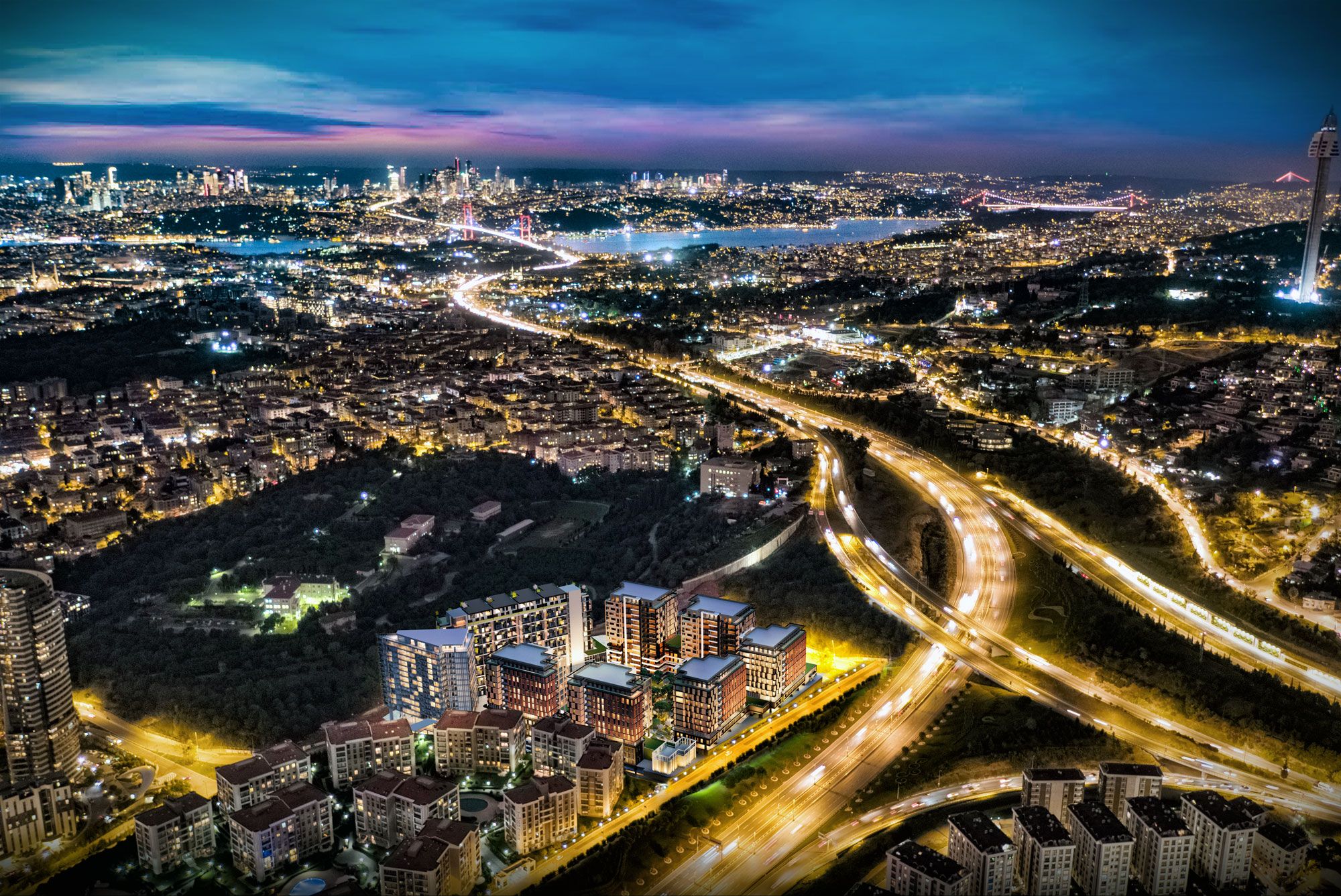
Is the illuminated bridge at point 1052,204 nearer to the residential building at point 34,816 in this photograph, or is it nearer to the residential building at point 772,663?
the residential building at point 772,663

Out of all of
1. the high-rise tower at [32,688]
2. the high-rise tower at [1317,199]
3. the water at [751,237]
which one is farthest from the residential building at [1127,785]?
the water at [751,237]

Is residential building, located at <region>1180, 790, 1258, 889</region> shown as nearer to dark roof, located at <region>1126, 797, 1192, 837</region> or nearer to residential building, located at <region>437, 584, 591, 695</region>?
dark roof, located at <region>1126, 797, 1192, 837</region>

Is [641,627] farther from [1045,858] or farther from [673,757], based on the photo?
[1045,858]

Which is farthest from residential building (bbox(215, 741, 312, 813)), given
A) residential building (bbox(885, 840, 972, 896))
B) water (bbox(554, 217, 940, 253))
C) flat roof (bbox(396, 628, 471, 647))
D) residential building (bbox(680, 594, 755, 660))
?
water (bbox(554, 217, 940, 253))

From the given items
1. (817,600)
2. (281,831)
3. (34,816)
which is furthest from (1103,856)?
(34,816)

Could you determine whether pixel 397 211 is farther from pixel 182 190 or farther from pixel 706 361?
pixel 706 361

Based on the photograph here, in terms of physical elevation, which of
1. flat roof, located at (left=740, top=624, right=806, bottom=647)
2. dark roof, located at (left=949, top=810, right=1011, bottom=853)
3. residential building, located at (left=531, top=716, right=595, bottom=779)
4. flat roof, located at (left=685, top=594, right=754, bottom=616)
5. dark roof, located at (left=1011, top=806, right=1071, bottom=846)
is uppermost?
flat roof, located at (left=685, top=594, right=754, bottom=616)
